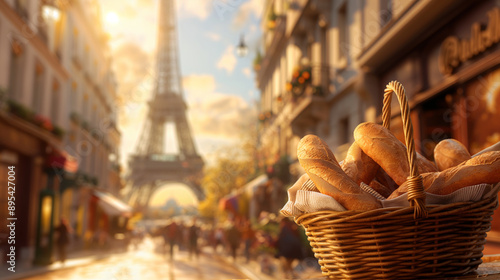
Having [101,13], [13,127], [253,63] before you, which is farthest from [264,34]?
[13,127]

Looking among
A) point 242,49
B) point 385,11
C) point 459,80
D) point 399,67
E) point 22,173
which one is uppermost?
point 242,49

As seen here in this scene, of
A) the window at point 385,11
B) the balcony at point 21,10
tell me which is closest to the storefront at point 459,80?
the window at point 385,11

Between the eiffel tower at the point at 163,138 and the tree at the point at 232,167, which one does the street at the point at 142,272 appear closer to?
the tree at the point at 232,167

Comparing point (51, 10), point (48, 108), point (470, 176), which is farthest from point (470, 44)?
point (48, 108)

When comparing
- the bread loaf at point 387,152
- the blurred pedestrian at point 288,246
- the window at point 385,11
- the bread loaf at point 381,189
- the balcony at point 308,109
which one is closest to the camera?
the bread loaf at point 387,152

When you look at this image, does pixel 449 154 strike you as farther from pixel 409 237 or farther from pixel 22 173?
pixel 22 173

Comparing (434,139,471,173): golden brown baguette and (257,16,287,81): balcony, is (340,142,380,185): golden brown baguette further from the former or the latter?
(257,16,287,81): balcony

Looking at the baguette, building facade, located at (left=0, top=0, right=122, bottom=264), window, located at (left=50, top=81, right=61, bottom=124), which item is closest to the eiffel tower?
building facade, located at (left=0, top=0, right=122, bottom=264)
